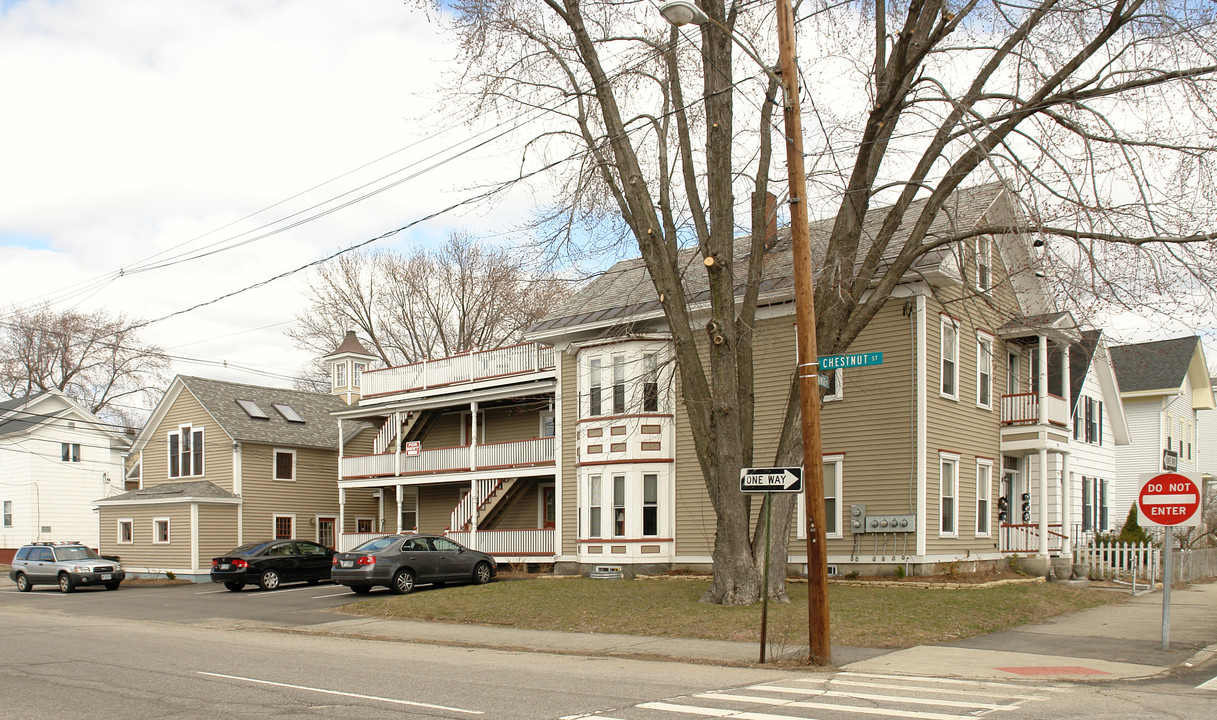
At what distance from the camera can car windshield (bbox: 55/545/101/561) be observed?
3203cm

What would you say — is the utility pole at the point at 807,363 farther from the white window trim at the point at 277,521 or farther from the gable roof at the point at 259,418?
the white window trim at the point at 277,521

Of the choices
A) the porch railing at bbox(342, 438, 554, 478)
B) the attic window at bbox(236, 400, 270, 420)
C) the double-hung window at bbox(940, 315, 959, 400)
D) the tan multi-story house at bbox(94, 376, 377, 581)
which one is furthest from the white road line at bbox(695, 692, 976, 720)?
the attic window at bbox(236, 400, 270, 420)

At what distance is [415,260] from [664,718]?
42.9 meters

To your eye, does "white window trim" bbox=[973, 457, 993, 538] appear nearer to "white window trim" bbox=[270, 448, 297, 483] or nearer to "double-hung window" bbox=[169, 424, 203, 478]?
"white window trim" bbox=[270, 448, 297, 483]

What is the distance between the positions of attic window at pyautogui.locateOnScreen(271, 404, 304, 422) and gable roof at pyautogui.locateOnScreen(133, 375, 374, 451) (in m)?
0.18

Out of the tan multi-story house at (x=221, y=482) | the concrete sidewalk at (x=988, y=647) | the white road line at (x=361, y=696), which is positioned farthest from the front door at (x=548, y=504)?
the white road line at (x=361, y=696)

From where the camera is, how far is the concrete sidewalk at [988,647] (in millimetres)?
12406

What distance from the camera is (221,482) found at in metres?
37.1

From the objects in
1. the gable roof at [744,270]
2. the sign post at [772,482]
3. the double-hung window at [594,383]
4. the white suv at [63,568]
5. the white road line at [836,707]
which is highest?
the gable roof at [744,270]

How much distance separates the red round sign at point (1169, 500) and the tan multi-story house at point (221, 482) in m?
27.9

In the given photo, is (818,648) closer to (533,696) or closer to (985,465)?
(533,696)

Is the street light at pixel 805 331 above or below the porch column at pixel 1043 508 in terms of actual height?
above

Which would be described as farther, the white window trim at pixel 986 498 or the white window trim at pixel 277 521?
the white window trim at pixel 277 521

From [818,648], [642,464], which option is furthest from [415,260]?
[818,648]
